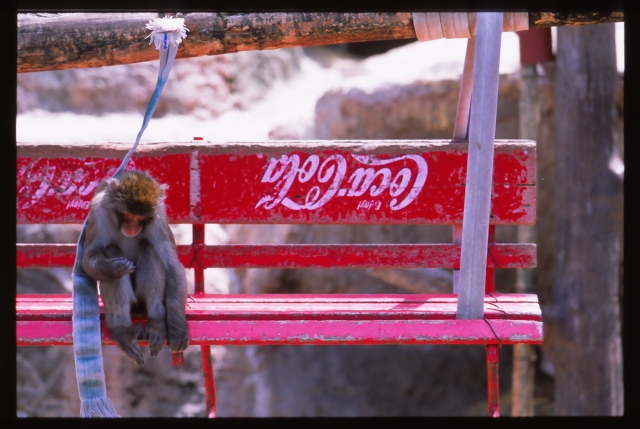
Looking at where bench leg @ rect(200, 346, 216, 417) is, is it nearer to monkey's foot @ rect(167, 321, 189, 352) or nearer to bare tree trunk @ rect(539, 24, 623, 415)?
monkey's foot @ rect(167, 321, 189, 352)

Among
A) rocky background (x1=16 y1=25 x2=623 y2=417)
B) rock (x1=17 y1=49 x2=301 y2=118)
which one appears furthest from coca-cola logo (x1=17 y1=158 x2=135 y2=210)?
rock (x1=17 y1=49 x2=301 y2=118)

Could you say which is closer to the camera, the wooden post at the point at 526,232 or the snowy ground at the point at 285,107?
the wooden post at the point at 526,232

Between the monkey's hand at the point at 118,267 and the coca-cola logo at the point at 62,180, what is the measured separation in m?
1.15

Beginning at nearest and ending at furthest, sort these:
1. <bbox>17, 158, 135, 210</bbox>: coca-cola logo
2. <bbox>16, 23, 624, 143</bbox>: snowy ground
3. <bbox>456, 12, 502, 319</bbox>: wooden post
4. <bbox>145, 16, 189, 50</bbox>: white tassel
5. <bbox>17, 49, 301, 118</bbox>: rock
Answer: <bbox>456, 12, 502, 319</bbox>: wooden post < <bbox>145, 16, 189, 50</bbox>: white tassel < <bbox>17, 158, 135, 210</bbox>: coca-cola logo < <bbox>16, 23, 624, 143</bbox>: snowy ground < <bbox>17, 49, 301, 118</bbox>: rock

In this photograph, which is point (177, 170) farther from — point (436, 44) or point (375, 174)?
point (436, 44)

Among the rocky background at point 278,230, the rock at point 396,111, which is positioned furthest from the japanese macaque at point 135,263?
the rock at point 396,111

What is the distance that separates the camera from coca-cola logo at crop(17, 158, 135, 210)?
3979 millimetres

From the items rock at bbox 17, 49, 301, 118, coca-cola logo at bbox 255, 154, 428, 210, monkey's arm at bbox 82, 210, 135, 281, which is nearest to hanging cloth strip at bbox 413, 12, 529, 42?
coca-cola logo at bbox 255, 154, 428, 210

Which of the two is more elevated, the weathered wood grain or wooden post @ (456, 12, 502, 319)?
wooden post @ (456, 12, 502, 319)

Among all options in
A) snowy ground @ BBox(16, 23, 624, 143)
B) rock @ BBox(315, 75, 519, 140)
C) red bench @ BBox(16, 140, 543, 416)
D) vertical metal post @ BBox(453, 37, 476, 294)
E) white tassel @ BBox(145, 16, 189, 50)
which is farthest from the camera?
rock @ BBox(315, 75, 519, 140)

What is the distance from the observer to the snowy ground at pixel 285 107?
23.1ft

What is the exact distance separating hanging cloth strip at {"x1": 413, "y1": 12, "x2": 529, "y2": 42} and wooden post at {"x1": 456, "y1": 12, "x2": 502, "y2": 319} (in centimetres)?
17

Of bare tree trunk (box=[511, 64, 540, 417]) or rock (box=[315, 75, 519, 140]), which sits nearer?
bare tree trunk (box=[511, 64, 540, 417])

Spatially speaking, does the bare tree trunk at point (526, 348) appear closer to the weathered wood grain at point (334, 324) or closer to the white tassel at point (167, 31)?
the weathered wood grain at point (334, 324)
